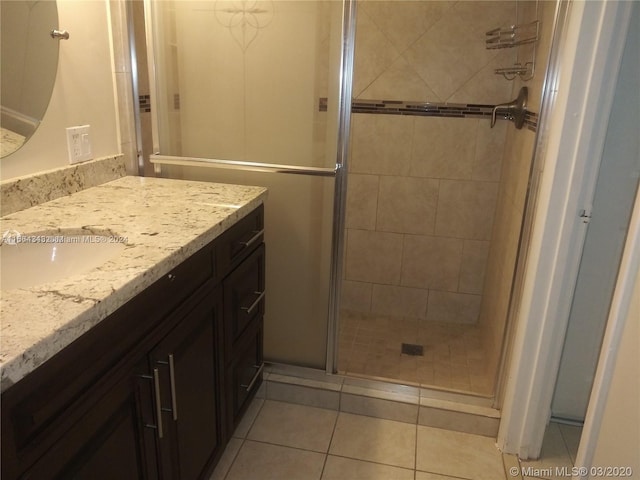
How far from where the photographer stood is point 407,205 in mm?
2672

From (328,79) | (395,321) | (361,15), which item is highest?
(361,15)

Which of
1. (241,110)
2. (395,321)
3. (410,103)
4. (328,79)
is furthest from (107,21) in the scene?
(395,321)

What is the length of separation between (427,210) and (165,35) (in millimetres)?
1546

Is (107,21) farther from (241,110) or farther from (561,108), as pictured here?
(561,108)

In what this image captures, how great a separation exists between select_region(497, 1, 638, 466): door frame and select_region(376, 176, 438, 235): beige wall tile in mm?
1024

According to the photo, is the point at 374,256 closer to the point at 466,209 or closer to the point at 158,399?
the point at 466,209

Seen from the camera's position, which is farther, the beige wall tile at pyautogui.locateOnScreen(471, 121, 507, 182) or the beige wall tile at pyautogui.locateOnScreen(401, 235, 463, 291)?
the beige wall tile at pyautogui.locateOnScreen(401, 235, 463, 291)

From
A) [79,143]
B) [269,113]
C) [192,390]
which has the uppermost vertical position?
[269,113]

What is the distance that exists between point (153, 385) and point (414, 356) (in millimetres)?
1570

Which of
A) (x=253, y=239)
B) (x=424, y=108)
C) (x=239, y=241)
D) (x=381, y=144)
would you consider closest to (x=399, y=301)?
(x=381, y=144)

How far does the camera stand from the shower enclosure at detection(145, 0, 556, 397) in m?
1.74

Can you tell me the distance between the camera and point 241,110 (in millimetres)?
1803

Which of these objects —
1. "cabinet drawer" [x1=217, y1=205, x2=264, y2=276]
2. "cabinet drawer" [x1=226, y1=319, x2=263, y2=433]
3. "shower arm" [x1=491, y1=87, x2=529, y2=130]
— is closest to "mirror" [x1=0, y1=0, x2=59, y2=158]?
"cabinet drawer" [x1=217, y1=205, x2=264, y2=276]

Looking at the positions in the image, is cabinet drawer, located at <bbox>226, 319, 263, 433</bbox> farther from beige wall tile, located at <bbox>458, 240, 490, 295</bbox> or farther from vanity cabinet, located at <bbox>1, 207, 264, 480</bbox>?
beige wall tile, located at <bbox>458, 240, 490, 295</bbox>
